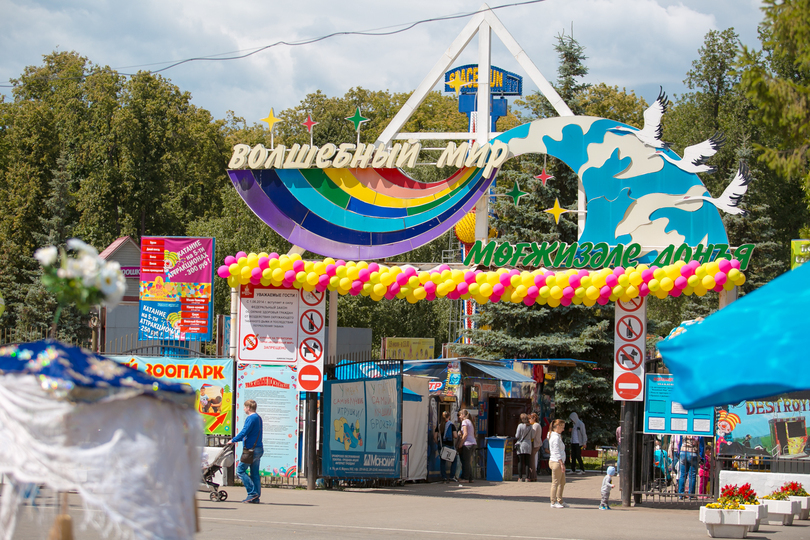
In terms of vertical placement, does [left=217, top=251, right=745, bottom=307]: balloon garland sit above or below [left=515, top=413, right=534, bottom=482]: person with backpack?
above

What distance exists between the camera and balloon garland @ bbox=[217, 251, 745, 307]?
15.9 m

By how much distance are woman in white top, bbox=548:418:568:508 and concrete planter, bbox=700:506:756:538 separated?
332 cm

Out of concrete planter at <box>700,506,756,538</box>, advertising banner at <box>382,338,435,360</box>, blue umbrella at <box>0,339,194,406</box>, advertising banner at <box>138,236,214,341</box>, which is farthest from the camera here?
advertising banner at <box>382,338,435,360</box>

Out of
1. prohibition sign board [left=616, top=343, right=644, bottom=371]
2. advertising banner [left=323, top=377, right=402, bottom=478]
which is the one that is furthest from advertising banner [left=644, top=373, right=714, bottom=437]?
advertising banner [left=323, top=377, right=402, bottom=478]

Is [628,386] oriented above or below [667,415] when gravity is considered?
above

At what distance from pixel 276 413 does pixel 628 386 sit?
279 inches

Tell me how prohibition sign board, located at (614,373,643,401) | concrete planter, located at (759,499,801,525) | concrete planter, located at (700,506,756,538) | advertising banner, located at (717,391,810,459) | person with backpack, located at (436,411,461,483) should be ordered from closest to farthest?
concrete planter, located at (700,506,756,538), concrete planter, located at (759,499,801,525), prohibition sign board, located at (614,373,643,401), advertising banner, located at (717,391,810,459), person with backpack, located at (436,411,461,483)

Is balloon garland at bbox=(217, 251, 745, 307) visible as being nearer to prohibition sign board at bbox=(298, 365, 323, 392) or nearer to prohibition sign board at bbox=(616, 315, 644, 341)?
prohibition sign board at bbox=(616, 315, 644, 341)

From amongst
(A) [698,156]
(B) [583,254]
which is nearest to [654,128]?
(A) [698,156]

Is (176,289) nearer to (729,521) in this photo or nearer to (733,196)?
(733,196)

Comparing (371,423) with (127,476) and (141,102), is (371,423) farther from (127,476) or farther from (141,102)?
(141,102)

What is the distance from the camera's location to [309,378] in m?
17.8

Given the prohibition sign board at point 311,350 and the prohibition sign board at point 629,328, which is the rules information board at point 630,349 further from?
the prohibition sign board at point 311,350

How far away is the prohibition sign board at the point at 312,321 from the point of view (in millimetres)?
17922
